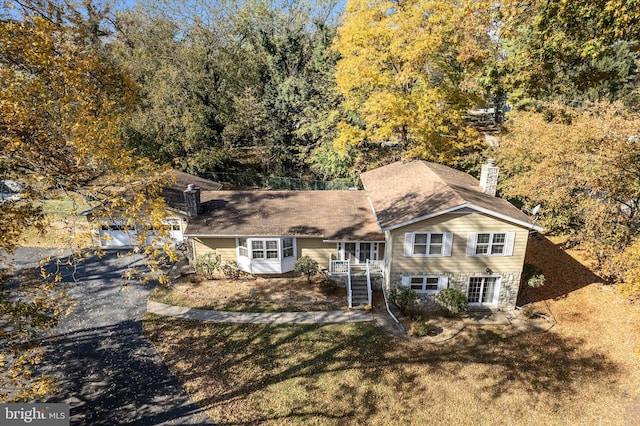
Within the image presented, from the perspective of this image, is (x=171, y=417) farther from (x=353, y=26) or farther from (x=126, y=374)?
(x=353, y=26)

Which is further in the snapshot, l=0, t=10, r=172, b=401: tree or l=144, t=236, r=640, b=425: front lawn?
l=144, t=236, r=640, b=425: front lawn

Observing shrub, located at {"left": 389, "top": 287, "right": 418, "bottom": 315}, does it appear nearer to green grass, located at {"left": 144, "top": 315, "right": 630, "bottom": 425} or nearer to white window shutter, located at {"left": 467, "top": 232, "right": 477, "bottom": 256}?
green grass, located at {"left": 144, "top": 315, "right": 630, "bottom": 425}

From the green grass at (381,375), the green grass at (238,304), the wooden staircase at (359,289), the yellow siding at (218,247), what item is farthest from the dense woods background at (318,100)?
the wooden staircase at (359,289)

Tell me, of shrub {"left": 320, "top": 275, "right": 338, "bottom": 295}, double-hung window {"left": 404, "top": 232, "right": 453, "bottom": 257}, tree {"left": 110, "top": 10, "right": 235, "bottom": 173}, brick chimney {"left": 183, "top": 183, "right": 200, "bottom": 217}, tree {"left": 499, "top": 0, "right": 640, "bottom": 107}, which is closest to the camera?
tree {"left": 499, "top": 0, "right": 640, "bottom": 107}

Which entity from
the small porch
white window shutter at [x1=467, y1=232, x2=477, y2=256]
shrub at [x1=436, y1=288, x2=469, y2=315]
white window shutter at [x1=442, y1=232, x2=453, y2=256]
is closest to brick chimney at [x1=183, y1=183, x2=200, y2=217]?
the small porch

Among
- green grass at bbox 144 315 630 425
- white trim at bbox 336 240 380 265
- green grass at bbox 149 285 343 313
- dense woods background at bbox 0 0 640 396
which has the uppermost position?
dense woods background at bbox 0 0 640 396

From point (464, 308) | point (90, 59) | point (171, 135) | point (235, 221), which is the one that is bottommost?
point (464, 308)

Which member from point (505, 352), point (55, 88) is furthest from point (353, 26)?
point (505, 352)
